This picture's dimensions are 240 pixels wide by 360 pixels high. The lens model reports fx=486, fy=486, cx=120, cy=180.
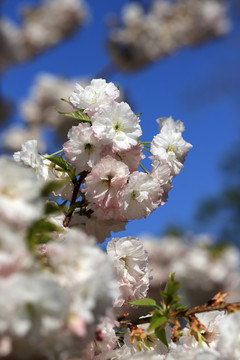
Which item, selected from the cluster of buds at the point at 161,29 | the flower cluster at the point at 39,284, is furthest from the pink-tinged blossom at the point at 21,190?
the cluster of buds at the point at 161,29

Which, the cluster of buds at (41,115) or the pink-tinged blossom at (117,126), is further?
the cluster of buds at (41,115)

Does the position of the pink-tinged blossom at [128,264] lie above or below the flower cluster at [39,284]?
above

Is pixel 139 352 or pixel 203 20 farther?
pixel 203 20

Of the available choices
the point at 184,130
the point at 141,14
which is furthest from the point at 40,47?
the point at 184,130

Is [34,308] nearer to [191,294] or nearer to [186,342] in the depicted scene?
[186,342]

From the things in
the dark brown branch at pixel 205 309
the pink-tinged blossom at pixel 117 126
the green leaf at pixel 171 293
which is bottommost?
the dark brown branch at pixel 205 309

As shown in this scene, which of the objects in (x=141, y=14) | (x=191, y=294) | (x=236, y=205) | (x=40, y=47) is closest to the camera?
(x=191, y=294)

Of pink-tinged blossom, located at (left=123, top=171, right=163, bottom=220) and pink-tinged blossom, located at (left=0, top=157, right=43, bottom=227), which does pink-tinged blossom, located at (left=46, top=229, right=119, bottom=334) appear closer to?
pink-tinged blossom, located at (left=0, top=157, right=43, bottom=227)

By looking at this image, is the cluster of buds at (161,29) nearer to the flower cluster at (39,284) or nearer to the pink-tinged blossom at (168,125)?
the pink-tinged blossom at (168,125)
